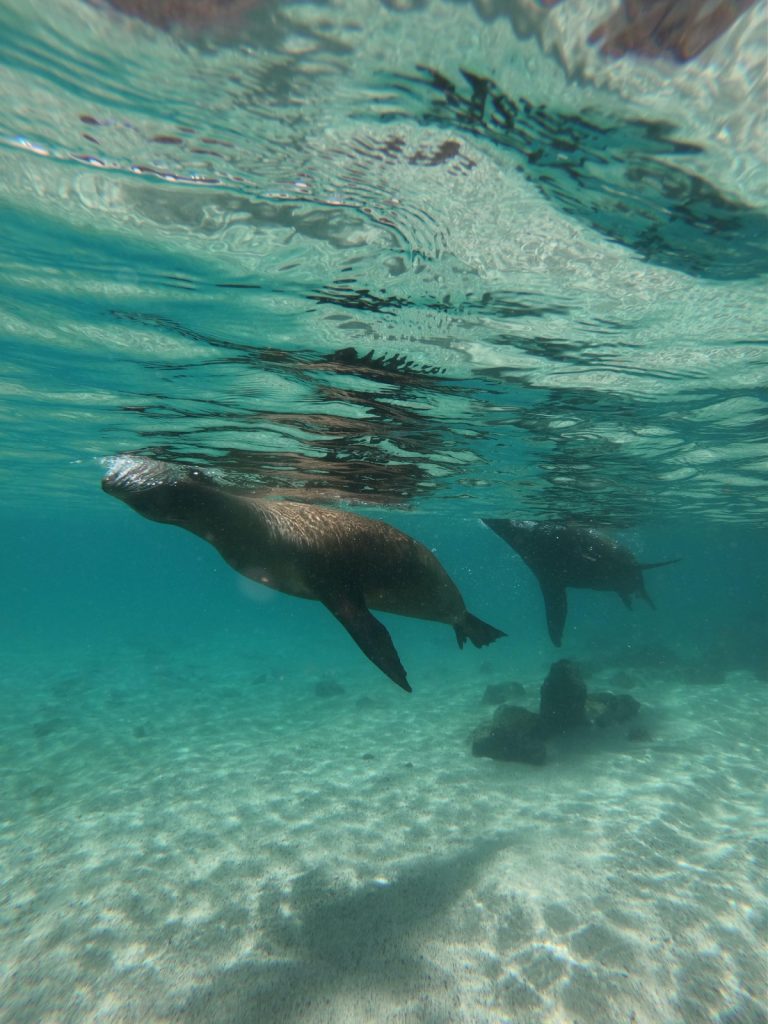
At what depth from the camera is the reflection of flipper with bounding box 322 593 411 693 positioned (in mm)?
5215

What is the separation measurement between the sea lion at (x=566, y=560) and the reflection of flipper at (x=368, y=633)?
27.4ft

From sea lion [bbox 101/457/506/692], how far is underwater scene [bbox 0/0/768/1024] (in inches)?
1.8

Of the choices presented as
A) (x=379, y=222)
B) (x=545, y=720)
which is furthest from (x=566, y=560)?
(x=379, y=222)

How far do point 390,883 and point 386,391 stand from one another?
7.37 meters

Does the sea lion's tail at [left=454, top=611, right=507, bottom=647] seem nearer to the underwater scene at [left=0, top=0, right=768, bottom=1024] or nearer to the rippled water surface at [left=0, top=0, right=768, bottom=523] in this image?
the underwater scene at [left=0, top=0, right=768, bottom=1024]

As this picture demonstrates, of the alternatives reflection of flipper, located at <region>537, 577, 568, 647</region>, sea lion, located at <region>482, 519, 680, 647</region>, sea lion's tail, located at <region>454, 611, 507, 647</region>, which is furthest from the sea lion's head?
reflection of flipper, located at <region>537, 577, 568, 647</region>

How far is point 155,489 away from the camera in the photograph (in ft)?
15.6

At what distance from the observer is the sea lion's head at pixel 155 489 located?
4.70 m

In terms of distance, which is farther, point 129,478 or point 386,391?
point 386,391

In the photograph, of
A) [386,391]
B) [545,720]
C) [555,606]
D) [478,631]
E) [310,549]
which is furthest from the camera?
[555,606]

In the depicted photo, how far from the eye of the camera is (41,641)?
51.9 m

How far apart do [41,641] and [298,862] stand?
5522 cm

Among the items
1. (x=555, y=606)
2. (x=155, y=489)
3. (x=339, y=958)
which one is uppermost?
(x=155, y=489)

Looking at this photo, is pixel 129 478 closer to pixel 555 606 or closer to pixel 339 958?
pixel 339 958
